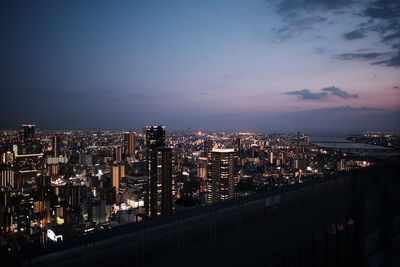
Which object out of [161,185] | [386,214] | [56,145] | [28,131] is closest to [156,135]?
[161,185]

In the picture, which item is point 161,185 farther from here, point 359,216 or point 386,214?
point 359,216

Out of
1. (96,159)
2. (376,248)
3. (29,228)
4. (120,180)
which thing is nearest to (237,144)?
(120,180)

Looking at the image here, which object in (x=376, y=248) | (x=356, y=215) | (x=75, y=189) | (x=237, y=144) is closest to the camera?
(x=356, y=215)

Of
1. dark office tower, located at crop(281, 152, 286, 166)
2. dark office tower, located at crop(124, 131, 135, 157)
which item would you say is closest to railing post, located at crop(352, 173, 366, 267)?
dark office tower, located at crop(281, 152, 286, 166)

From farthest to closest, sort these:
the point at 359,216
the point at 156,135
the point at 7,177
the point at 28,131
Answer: the point at 28,131, the point at 156,135, the point at 7,177, the point at 359,216

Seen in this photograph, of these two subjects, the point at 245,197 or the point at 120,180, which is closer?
the point at 245,197

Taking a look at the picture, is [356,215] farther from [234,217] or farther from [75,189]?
[75,189]

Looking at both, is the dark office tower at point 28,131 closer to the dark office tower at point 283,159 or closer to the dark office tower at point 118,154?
the dark office tower at point 118,154
